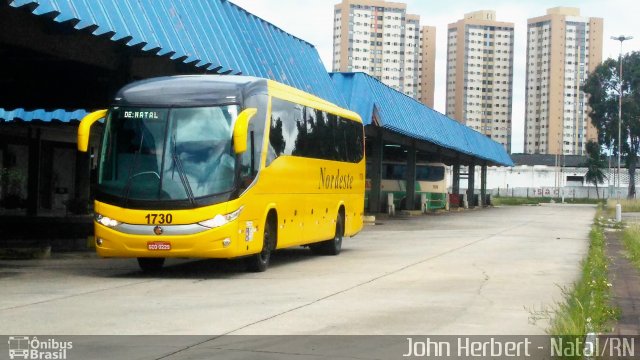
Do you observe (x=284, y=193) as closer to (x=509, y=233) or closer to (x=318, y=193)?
(x=318, y=193)

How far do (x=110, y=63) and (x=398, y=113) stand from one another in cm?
2184

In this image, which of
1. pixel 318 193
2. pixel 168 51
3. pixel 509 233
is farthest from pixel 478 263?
pixel 509 233

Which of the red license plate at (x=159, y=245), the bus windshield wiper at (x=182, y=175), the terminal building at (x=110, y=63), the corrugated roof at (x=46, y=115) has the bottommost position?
the red license plate at (x=159, y=245)

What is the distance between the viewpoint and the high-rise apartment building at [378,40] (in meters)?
121

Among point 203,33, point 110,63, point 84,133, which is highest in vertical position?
point 203,33

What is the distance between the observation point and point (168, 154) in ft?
46.7

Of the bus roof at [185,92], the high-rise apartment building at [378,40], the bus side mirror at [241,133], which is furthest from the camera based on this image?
the high-rise apartment building at [378,40]

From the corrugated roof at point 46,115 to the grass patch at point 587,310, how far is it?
15.1m

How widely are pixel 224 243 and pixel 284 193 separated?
2.58 meters

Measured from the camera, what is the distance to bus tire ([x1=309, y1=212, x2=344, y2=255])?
20.3 metres

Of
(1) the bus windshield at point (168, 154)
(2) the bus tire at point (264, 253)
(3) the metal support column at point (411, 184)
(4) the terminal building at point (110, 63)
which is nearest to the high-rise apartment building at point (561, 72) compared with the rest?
(3) the metal support column at point (411, 184)

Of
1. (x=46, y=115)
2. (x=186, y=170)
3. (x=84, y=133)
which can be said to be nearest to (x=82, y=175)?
(x=46, y=115)

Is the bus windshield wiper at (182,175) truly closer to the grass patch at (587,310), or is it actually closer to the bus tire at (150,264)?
the bus tire at (150,264)

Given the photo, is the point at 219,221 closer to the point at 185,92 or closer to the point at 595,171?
the point at 185,92
